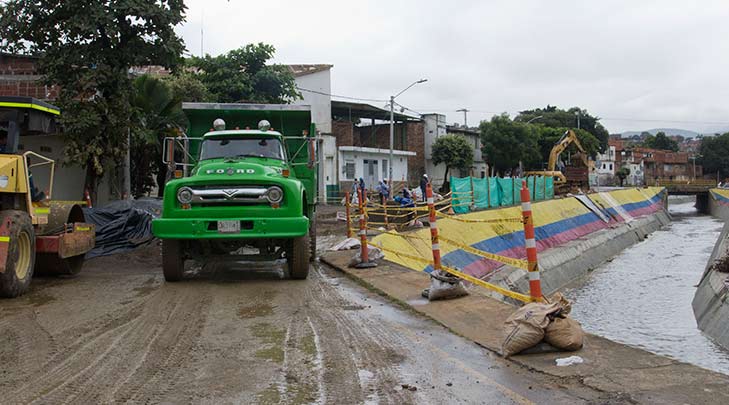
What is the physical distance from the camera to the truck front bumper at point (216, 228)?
905 centimetres

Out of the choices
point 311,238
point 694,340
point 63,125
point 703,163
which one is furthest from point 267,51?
point 703,163

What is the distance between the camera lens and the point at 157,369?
5141 millimetres

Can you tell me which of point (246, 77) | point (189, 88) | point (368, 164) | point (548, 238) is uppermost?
point (246, 77)

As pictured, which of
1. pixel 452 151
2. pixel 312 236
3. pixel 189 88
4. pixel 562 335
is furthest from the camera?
pixel 452 151

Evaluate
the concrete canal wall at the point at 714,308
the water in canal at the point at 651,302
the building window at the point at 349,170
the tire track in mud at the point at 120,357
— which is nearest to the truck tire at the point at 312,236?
the tire track in mud at the point at 120,357

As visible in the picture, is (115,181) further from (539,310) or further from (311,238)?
(539,310)

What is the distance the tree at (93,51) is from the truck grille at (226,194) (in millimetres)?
5998

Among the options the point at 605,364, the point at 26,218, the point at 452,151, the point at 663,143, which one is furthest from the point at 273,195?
the point at 663,143

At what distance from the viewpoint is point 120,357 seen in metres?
5.49

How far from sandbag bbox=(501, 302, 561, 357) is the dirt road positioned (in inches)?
7.3

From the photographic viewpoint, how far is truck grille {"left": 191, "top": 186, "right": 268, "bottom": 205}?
9227 mm

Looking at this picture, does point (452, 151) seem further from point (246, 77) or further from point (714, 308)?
point (714, 308)

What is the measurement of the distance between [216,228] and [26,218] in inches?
103

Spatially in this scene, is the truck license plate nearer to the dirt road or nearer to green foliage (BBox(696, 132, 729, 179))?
the dirt road
